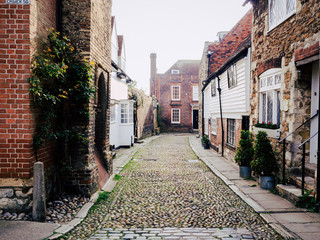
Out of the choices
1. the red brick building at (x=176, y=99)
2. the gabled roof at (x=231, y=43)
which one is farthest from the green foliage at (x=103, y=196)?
the red brick building at (x=176, y=99)

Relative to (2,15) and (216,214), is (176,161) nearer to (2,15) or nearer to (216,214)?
(216,214)

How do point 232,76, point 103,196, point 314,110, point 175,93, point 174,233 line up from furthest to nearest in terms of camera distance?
point 175,93 → point 232,76 → point 103,196 → point 314,110 → point 174,233

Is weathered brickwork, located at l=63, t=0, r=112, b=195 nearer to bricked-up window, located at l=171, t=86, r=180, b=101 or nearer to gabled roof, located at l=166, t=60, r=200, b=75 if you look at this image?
bricked-up window, located at l=171, t=86, r=180, b=101

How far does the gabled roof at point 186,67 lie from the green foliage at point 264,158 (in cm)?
3215

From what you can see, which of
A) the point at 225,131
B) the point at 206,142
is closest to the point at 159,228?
the point at 225,131

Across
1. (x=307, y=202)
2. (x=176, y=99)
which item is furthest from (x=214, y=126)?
(x=176, y=99)

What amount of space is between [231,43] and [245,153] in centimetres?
1207

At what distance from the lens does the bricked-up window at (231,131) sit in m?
12.4

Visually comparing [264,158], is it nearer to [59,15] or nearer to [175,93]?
[59,15]

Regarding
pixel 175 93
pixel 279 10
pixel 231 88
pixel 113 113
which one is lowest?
pixel 113 113

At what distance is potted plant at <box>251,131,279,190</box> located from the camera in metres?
6.88

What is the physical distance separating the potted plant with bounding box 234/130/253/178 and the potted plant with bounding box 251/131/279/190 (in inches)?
51.3

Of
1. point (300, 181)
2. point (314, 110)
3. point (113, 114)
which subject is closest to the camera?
point (300, 181)

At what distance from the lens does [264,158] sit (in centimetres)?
689
